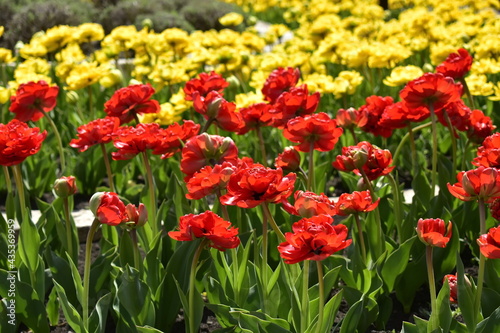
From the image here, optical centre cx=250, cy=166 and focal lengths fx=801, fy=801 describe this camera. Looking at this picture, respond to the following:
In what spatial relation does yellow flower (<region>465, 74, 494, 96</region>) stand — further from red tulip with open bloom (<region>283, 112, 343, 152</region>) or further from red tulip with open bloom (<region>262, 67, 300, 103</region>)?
red tulip with open bloom (<region>283, 112, 343, 152</region>)

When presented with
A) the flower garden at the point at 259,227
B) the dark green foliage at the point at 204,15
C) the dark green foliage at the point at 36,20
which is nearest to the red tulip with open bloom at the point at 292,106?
the flower garden at the point at 259,227

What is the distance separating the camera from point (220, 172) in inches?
76.7

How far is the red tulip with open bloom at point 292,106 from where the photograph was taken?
2.57m

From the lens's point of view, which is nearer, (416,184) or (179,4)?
Answer: (416,184)

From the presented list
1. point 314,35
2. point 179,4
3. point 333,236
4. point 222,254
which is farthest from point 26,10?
point 333,236

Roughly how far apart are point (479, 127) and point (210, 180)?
1.15 meters

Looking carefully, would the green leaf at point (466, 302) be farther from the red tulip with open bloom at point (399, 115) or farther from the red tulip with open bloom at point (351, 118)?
the red tulip with open bloom at point (351, 118)

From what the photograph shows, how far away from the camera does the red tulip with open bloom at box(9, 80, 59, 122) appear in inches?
114

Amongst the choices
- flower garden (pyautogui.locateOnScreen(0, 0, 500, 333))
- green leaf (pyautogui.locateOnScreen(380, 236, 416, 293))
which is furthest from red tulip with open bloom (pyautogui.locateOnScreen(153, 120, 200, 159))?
green leaf (pyautogui.locateOnScreen(380, 236, 416, 293))

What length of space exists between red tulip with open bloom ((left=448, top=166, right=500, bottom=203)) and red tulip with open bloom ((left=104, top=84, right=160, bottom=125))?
1.30m

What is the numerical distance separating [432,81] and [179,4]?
8288mm

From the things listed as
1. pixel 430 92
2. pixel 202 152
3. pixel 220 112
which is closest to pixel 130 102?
pixel 220 112

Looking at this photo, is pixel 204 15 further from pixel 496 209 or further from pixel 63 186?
pixel 496 209

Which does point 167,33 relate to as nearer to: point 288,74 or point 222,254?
point 288,74
